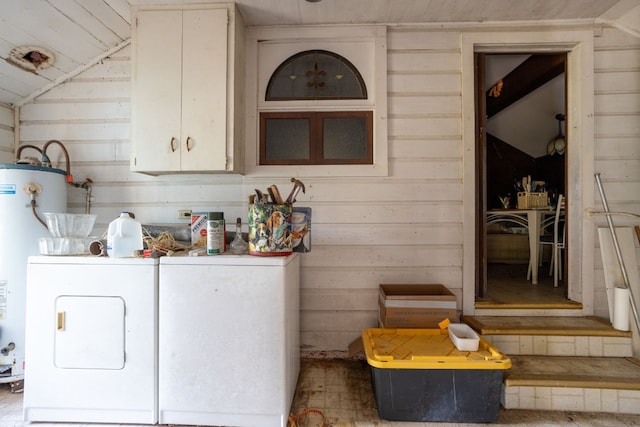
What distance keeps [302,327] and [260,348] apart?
76cm

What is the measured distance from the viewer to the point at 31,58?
79.5 inches

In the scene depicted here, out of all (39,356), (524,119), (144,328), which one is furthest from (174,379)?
(524,119)

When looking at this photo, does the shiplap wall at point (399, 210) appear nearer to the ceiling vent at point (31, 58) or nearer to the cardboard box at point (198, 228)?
the cardboard box at point (198, 228)

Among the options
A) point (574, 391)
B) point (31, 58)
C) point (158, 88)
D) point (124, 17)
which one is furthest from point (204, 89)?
point (574, 391)

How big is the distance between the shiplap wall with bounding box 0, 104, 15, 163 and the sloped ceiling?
0.26 ft

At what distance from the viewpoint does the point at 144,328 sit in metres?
1.47

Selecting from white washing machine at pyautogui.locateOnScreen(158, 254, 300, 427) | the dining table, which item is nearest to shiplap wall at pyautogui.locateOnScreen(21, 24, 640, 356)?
white washing machine at pyautogui.locateOnScreen(158, 254, 300, 427)

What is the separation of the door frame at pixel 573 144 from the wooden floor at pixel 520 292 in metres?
0.09

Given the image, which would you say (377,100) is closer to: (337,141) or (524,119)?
(337,141)

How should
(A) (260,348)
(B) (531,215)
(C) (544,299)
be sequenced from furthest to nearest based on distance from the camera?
1. (B) (531,215)
2. (C) (544,299)
3. (A) (260,348)

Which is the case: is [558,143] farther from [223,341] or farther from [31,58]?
[31,58]

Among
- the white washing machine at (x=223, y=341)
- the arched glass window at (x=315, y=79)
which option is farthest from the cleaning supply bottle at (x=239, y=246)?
the arched glass window at (x=315, y=79)

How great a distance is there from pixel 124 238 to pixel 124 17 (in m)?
1.59

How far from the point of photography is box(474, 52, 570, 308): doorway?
226cm
